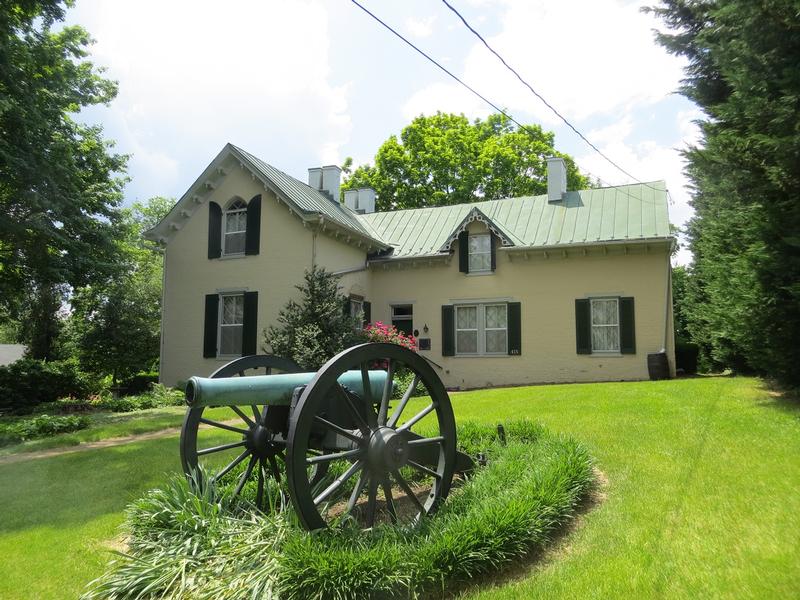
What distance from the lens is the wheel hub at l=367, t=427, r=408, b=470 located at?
13.8 feet

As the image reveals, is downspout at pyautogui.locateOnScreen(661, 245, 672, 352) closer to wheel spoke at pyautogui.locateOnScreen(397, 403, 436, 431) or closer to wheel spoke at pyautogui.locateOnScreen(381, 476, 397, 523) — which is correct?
wheel spoke at pyautogui.locateOnScreen(397, 403, 436, 431)

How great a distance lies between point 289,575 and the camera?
11.3 ft

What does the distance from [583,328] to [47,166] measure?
14709 millimetres

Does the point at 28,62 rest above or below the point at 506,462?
above

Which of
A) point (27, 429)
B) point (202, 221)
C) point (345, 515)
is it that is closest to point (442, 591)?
point (345, 515)

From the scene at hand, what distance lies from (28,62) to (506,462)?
15.2m

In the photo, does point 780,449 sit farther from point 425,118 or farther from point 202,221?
point 425,118

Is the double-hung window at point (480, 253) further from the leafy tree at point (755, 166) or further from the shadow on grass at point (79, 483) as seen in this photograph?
the shadow on grass at point (79, 483)

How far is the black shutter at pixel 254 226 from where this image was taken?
16.1 meters

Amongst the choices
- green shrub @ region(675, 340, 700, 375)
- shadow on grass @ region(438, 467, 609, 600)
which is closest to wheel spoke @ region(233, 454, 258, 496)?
shadow on grass @ region(438, 467, 609, 600)

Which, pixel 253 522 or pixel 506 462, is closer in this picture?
pixel 253 522

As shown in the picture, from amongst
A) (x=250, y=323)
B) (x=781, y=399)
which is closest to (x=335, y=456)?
(x=781, y=399)

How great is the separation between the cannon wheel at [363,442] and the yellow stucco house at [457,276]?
10.9 metres

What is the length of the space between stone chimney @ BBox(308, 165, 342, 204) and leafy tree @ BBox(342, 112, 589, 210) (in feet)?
37.6
